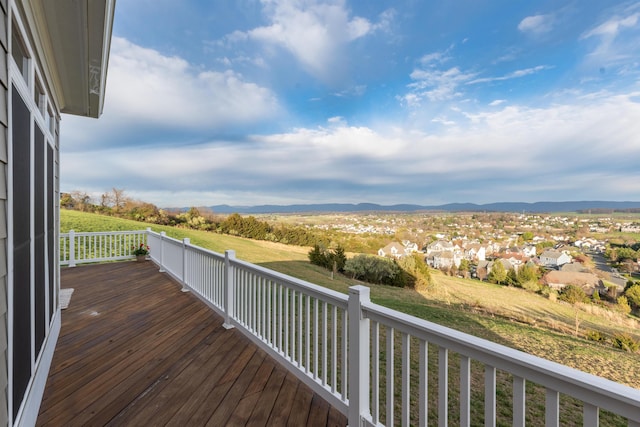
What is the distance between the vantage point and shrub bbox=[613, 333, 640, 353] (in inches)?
274

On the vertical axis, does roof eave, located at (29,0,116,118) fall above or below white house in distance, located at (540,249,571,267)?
above

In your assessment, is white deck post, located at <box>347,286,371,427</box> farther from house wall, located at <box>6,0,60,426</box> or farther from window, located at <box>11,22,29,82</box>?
window, located at <box>11,22,29,82</box>

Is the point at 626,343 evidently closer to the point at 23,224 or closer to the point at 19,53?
the point at 23,224

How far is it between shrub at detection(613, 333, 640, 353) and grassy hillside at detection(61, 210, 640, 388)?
0.16 metres

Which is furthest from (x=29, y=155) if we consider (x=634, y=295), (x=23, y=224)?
(x=634, y=295)

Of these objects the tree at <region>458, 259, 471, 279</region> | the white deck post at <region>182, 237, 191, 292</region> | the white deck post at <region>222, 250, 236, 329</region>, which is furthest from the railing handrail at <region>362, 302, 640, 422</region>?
the tree at <region>458, 259, 471, 279</region>

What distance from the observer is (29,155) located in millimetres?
1854

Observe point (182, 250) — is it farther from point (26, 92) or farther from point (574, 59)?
point (574, 59)

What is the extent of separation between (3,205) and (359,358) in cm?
200

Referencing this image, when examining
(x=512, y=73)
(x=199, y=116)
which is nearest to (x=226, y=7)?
(x=199, y=116)

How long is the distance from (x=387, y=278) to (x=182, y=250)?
863 centimetres

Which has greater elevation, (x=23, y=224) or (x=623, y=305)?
(x=23, y=224)

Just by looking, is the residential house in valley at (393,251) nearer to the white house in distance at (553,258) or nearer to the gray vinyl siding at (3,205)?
the white house in distance at (553,258)

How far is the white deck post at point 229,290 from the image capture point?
3596mm
